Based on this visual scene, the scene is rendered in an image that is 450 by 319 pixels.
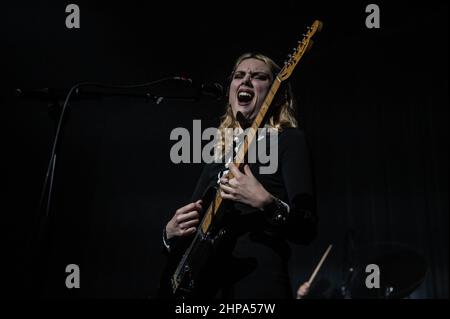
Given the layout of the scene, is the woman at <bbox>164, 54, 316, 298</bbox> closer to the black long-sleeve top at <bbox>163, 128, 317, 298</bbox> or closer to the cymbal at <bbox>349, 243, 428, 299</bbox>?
the black long-sleeve top at <bbox>163, 128, 317, 298</bbox>

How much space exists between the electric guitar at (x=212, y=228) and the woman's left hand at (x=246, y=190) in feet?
0.22

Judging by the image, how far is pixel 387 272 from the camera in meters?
2.54

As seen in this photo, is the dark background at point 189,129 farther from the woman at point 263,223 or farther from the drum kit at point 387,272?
the woman at point 263,223

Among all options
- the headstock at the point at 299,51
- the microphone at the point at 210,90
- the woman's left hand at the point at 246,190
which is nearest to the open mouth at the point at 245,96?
the microphone at the point at 210,90

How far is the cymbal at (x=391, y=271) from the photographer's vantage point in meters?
2.44

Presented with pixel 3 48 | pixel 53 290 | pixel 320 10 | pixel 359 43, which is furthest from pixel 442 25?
pixel 53 290

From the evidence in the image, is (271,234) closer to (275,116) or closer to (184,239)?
(184,239)

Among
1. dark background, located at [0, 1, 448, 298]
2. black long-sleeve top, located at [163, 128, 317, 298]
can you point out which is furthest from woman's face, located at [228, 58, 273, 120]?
dark background, located at [0, 1, 448, 298]

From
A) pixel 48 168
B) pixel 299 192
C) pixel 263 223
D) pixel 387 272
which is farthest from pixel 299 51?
pixel 387 272

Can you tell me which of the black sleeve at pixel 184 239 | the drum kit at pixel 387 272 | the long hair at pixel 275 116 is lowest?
the drum kit at pixel 387 272

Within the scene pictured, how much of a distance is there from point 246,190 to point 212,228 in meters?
0.21

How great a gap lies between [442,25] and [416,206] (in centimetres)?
186

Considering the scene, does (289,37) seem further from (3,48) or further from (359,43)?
(3,48)

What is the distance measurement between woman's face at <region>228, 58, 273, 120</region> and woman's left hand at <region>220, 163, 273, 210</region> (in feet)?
1.54
